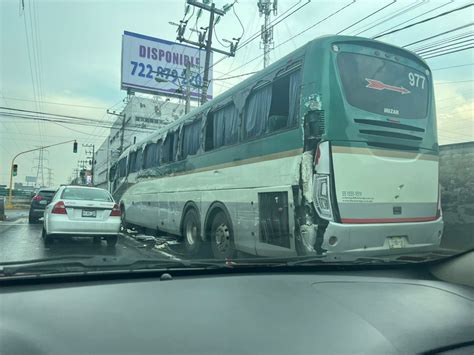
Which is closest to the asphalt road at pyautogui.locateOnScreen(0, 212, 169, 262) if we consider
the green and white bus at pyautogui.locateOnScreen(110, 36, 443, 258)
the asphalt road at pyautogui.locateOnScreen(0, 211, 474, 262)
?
the asphalt road at pyautogui.locateOnScreen(0, 211, 474, 262)

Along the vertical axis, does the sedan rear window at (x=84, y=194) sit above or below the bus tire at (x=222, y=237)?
above

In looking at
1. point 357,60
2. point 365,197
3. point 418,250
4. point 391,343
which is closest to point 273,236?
point 365,197

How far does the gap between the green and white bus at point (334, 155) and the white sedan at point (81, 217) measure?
340cm

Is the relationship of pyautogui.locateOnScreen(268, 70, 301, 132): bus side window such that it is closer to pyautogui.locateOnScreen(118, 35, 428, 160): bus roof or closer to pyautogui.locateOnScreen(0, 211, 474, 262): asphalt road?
pyautogui.locateOnScreen(118, 35, 428, 160): bus roof

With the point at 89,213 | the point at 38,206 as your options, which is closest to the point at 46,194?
the point at 38,206

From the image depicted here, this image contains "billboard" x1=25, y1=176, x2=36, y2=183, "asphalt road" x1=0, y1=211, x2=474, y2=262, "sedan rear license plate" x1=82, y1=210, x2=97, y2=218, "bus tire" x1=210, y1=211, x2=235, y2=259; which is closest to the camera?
"bus tire" x1=210, y1=211, x2=235, y2=259

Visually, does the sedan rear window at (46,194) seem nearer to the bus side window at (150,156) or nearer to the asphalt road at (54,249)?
the asphalt road at (54,249)

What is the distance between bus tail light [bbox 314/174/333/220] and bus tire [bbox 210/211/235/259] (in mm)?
2289

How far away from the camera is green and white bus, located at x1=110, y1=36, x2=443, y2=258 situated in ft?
17.8

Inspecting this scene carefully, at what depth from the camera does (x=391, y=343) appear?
236 centimetres

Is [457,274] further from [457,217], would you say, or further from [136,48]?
[136,48]

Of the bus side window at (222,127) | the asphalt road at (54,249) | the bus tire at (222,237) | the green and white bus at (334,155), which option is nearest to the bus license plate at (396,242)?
the green and white bus at (334,155)

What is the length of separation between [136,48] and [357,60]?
4157cm

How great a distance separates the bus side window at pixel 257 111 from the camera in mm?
6660
